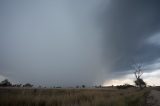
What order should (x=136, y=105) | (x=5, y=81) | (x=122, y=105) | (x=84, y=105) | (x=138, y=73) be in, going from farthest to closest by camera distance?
1. (x=5, y=81)
2. (x=138, y=73)
3. (x=136, y=105)
4. (x=122, y=105)
5. (x=84, y=105)

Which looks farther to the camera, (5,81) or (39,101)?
(5,81)

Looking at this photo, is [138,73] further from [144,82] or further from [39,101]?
[39,101]

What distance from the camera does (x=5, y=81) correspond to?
83.0 meters

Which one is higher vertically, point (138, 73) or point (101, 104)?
point (138, 73)

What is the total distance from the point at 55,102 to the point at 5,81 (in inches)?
3099

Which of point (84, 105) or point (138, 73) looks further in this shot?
point (138, 73)

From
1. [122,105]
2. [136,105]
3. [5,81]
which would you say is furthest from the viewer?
[5,81]

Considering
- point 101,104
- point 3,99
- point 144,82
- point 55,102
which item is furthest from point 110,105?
point 144,82

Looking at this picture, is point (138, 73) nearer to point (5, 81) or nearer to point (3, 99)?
point (3, 99)

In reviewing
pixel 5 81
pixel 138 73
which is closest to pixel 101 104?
pixel 138 73

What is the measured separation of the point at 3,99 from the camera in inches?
498

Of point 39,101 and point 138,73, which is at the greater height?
point 138,73

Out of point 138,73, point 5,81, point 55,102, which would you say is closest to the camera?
point 55,102

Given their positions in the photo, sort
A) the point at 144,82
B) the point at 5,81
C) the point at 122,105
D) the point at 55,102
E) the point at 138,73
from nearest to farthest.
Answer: the point at 122,105 < the point at 55,102 < the point at 138,73 < the point at 5,81 < the point at 144,82
